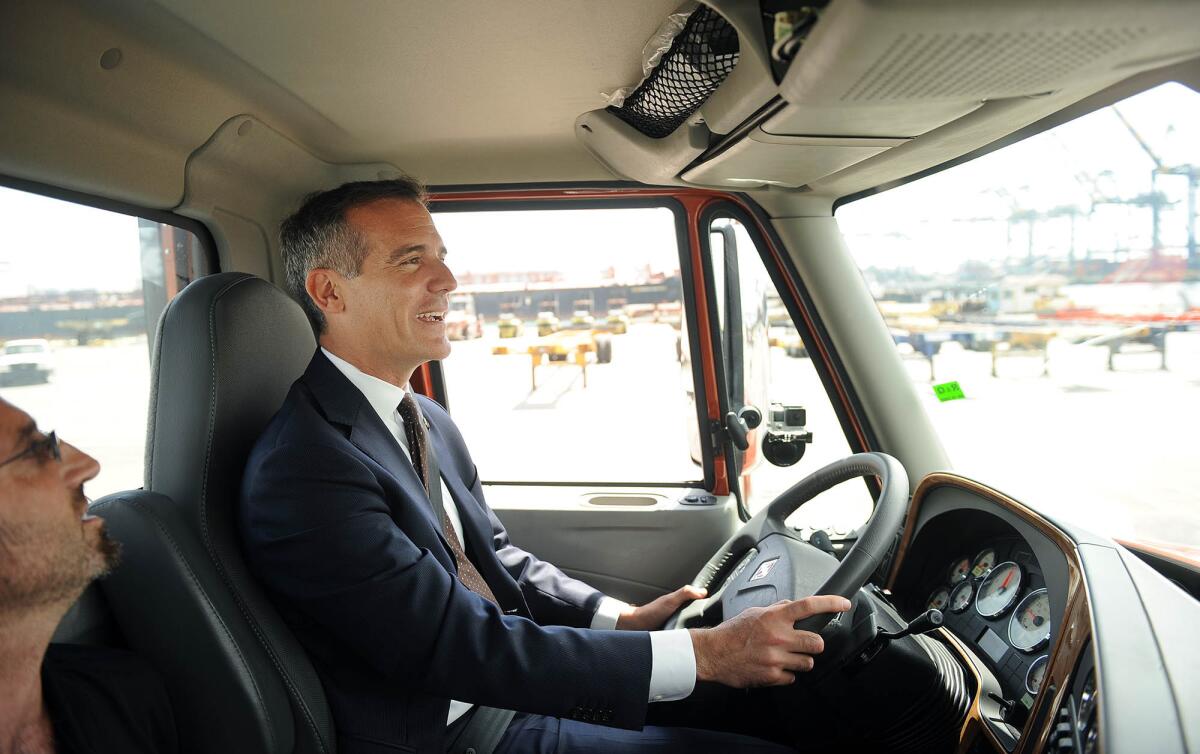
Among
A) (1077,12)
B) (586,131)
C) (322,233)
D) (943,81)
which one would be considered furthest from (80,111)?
(1077,12)

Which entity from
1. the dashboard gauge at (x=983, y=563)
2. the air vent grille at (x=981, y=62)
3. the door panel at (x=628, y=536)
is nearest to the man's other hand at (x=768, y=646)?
the dashboard gauge at (x=983, y=563)

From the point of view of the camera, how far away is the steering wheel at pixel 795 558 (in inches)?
60.1

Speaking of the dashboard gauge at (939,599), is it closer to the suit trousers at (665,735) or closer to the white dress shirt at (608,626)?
the suit trousers at (665,735)

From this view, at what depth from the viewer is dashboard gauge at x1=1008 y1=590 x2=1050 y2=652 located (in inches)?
58.4

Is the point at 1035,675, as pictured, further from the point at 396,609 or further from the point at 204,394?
the point at 204,394

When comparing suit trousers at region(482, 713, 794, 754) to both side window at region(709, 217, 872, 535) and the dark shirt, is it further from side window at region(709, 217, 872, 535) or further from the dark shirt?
side window at region(709, 217, 872, 535)

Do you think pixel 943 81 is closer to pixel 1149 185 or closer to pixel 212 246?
pixel 1149 185

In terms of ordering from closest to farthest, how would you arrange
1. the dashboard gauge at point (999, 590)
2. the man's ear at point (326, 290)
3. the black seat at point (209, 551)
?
the black seat at point (209, 551) → the dashboard gauge at point (999, 590) → the man's ear at point (326, 290)

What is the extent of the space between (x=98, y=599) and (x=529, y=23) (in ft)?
4.22

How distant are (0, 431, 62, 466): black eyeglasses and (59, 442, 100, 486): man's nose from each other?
1 cm

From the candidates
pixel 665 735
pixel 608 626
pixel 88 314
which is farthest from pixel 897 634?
pixel 88 314

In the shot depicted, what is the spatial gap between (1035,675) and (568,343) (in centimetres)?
245

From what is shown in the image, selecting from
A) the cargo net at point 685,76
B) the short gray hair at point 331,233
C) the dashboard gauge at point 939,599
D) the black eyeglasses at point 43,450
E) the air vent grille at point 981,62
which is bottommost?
the dashboard gauge at point 939,599

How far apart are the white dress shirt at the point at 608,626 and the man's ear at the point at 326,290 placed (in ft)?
0.36
